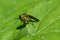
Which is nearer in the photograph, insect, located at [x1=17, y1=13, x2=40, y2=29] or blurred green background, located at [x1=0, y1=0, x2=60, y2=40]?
blurred green background, located at [x1=0, y1=0, x2=60, y2=40]

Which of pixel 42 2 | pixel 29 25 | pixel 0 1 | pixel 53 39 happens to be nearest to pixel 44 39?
pixel 53 39

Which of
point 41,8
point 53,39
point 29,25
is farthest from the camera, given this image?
point 41,8

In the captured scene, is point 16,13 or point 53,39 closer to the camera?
point 53,39

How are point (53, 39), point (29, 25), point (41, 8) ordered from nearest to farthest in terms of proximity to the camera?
1. point (53, 39)
2. point (29, 25)
3. point (41, 8)

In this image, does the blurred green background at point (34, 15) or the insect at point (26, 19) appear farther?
the insect at point (26, 19)

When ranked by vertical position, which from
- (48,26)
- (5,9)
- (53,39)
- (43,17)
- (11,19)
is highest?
(5,9)

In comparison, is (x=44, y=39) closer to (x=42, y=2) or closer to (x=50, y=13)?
(x=50, y=13)

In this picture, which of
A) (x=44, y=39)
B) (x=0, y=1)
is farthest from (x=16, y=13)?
(x=44, y=39)

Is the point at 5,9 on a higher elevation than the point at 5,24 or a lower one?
higher
